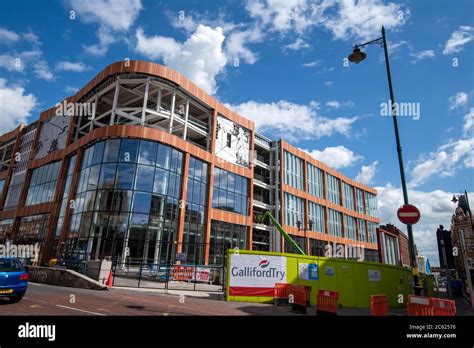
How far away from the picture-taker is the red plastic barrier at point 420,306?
7863 mm

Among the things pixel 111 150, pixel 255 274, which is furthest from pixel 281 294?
pixel 111 150

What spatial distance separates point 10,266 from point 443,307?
40.1 ft

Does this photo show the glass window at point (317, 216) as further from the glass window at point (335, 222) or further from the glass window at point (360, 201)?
the glass window at point (360, 201)

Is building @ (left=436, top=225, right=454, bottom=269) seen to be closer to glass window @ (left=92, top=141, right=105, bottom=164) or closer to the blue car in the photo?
the blue car

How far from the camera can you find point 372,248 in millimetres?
58219

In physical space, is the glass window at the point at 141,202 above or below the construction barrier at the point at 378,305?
above

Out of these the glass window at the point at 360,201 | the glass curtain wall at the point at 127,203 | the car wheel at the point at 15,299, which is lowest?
the car wheel at the point at 15,299

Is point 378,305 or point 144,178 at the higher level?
point 144,178

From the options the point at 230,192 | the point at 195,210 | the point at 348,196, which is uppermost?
the point at 348,196

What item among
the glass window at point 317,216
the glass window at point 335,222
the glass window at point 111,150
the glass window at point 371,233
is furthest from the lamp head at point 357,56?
the glass window at point 371,233

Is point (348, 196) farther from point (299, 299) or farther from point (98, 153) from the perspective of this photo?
point (299, 299)

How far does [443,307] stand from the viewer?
24.8 feet

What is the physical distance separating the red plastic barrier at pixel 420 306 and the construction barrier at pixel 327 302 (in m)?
2.54
